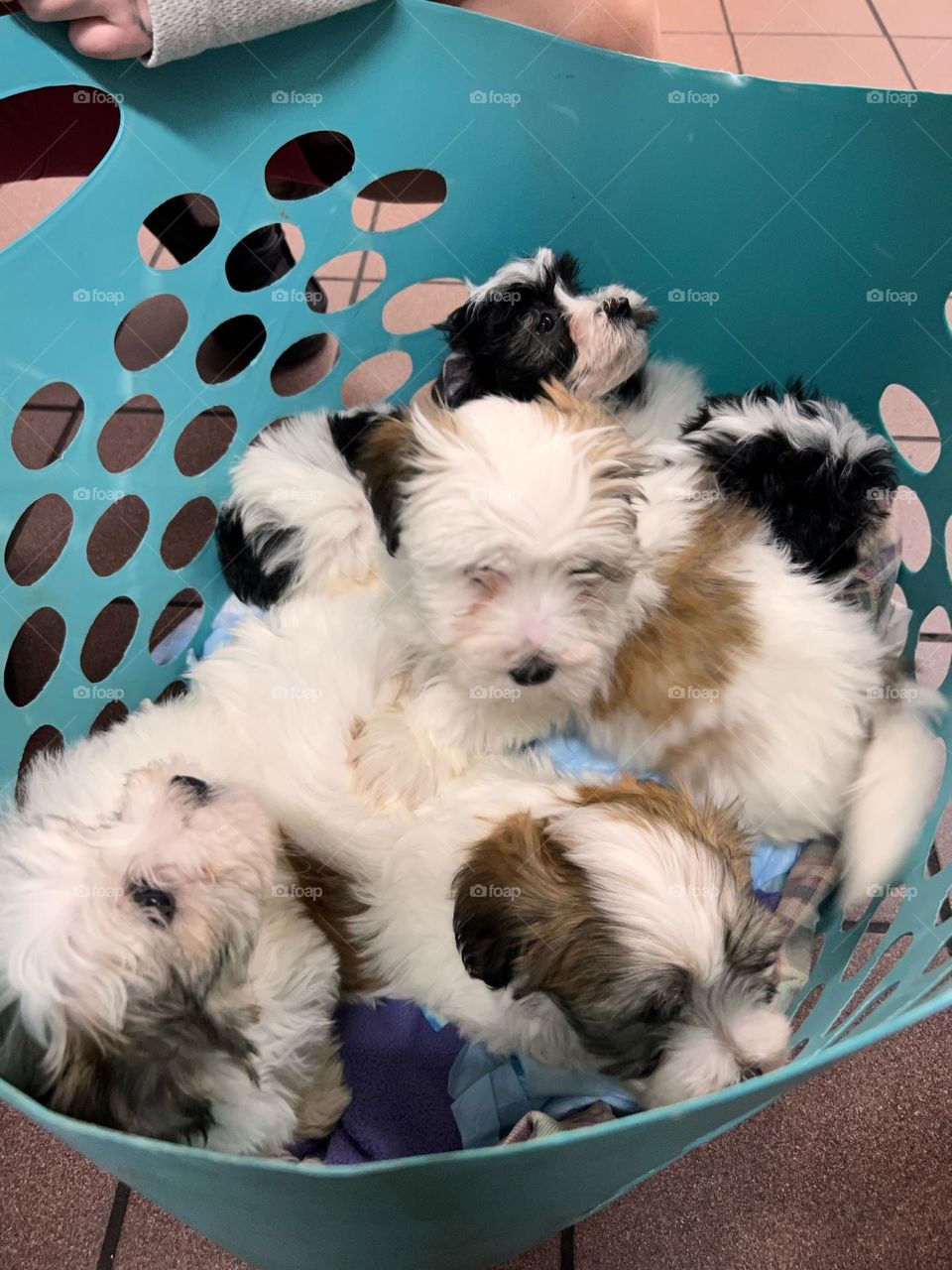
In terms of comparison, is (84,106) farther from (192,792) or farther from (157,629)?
(192,792)

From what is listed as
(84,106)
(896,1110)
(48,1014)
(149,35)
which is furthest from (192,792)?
(896,1110)

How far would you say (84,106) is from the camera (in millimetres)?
2035

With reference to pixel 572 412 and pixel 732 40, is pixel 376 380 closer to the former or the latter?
pixel 572 412

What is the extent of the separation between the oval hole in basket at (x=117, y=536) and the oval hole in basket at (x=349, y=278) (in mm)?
1270

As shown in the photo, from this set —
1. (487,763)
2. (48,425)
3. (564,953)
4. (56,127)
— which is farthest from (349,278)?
(564,953)

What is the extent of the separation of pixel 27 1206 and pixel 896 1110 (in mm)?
1885

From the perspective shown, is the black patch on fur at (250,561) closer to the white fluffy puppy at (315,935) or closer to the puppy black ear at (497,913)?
the white fluffy puppy at (315,935)

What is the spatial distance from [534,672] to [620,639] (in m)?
0.26

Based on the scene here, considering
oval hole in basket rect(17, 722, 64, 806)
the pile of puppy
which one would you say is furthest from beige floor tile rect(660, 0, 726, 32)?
oval hole in basket rect(17, 722, 64, 806)

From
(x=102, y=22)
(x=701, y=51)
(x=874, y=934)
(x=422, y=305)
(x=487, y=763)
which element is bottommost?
(x=874, y=934)

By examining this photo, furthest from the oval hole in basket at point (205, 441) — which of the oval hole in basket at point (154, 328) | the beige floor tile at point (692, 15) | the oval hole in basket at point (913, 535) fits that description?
the beige floor tile at point (692, 15)

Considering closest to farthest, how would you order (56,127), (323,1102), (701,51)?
1. (323,1102)
2. (56,127)
3. (701,51)

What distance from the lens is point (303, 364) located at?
303cm

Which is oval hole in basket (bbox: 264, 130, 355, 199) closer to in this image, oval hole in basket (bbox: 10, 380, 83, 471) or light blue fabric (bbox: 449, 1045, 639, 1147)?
oval hole in basket (bbox: 10, 380, 83, 471)
